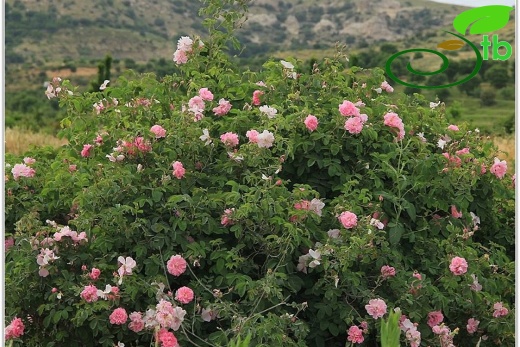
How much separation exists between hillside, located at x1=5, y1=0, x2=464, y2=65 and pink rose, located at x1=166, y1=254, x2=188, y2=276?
4143cm

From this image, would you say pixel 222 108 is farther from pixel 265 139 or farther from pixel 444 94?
pixel 444 94

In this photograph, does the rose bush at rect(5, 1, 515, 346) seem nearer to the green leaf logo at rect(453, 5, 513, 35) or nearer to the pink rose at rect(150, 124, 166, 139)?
the pink rose at rect(150, 124, 166, 139)

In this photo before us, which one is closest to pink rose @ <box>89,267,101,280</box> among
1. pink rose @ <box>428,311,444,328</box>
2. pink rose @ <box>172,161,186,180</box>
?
pink rose @ <box>172,161,186,180</box>

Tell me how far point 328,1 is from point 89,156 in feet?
190

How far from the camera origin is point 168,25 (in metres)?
53.5

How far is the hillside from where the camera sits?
4725 cm

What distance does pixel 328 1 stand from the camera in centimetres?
6069

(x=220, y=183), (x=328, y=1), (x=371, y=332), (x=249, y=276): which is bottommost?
(x=328, y=1)

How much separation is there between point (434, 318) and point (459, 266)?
0.27 metres

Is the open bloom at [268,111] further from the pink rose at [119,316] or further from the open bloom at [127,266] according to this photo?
the pink rose at [119,316]

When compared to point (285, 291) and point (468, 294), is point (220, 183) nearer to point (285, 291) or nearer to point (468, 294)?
point (285, 291)

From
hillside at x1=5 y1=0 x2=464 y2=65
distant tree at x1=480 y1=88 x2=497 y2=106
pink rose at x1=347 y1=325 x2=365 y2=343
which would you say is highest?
pink rose at x1=347 y1=325 x2=365 y2=343

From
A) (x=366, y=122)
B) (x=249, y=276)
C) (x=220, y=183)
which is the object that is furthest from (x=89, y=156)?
(x=366, y=122)

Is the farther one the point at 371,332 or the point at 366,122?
the point at 366,122
